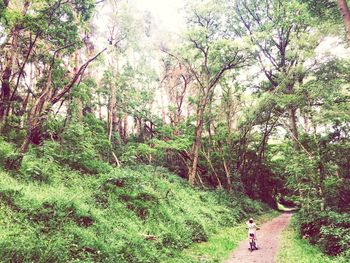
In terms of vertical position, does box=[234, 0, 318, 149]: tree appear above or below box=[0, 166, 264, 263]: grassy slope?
above

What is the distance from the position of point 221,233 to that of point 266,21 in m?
15.0

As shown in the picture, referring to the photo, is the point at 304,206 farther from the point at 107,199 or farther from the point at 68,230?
the point at 68,230

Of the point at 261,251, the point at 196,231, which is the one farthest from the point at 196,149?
the point at 261,251

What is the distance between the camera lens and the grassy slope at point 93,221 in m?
8.12

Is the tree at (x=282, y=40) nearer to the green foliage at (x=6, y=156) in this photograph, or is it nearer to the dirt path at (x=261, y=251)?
the dirt path at (x=261, y=251)

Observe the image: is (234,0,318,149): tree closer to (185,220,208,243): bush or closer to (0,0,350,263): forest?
(0,0,350,263): forest

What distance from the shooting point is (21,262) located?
23.8 ft

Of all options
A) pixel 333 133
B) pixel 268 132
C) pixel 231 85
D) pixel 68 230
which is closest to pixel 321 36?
pixel 333 133

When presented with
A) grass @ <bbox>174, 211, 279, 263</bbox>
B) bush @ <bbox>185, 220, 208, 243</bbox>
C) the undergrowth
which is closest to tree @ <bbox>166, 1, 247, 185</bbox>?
grass @ <bbox>174, 211, 279, 263</bbox>

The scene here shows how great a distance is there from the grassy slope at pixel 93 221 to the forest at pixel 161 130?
0.05 metres

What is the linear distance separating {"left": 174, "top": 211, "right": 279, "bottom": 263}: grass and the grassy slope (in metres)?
0.34

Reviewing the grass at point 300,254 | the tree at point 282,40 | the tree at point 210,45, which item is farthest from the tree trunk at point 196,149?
the grass at point 300,254

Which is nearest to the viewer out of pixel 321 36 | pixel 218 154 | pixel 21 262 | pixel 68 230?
pixel 21 262

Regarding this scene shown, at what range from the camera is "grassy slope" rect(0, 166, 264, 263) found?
8125mm
